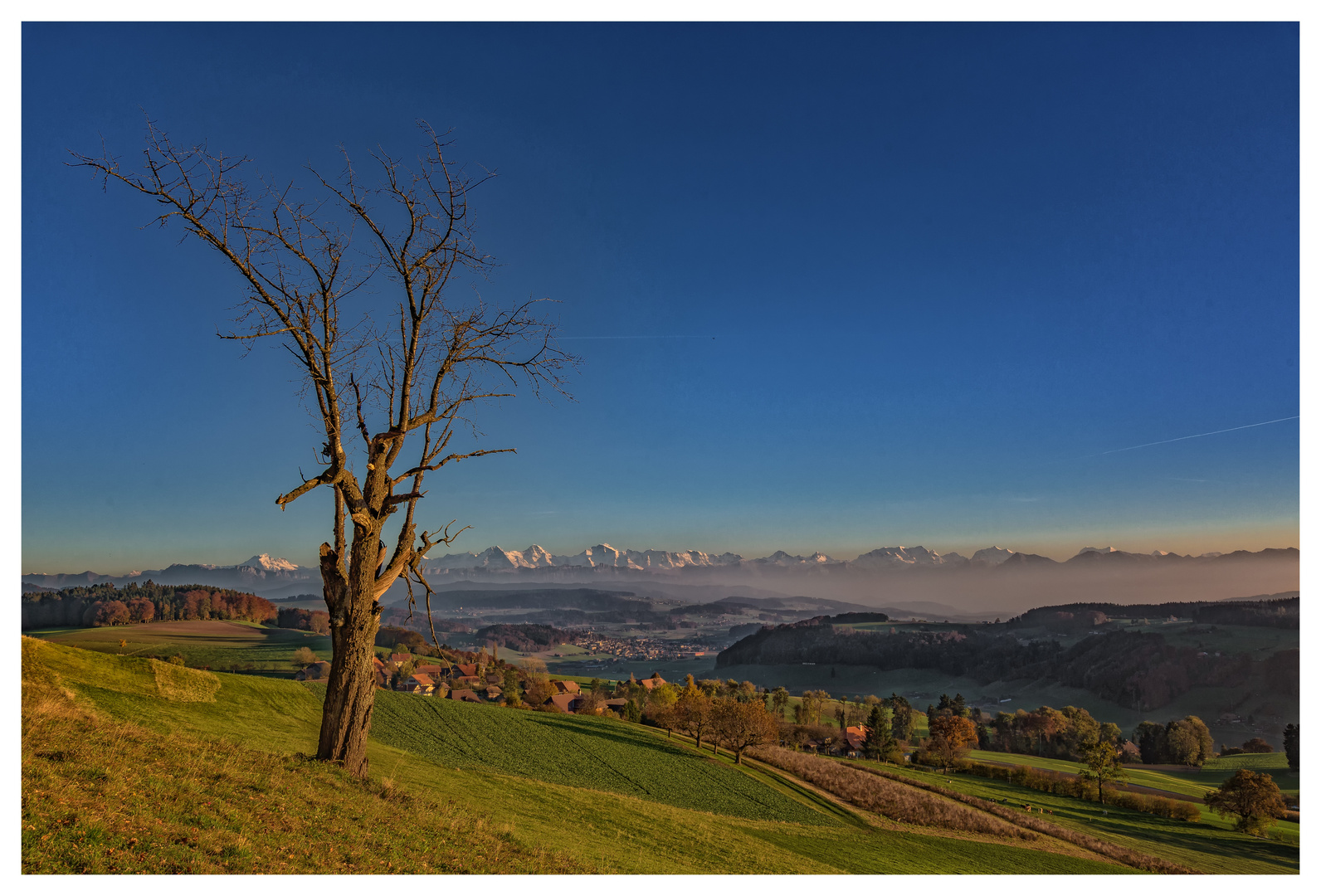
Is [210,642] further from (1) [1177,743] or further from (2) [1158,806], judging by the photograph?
(1) [1177,743]

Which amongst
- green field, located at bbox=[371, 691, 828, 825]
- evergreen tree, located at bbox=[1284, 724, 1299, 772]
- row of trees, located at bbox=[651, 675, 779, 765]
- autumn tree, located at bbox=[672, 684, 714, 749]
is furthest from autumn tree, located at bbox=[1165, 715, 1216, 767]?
green field, located at bbox=[371, 691, 828, 825]

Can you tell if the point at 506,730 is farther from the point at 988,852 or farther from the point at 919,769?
the point at 919,769

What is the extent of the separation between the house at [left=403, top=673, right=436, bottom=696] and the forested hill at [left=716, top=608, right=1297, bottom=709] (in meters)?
149

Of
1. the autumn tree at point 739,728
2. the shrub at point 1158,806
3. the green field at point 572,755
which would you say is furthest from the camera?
the shrub at point 1158,806

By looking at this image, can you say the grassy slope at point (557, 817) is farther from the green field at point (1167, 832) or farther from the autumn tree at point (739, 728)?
the green field at point (1167, 832)

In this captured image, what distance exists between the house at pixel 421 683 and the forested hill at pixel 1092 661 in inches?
5856

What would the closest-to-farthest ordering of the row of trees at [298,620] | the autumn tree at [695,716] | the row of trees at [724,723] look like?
the row of trees at [724,723] < the autumn tree at [695,716] < the row of trees at [298,620]

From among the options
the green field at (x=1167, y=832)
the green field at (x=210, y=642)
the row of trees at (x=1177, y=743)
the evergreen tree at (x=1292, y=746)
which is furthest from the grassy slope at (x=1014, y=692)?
the green field at (x=210, y=642)

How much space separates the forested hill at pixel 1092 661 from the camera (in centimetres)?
14112

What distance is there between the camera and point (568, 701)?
271 feet

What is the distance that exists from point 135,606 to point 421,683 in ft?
224

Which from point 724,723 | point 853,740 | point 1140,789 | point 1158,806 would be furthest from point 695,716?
point 1140,789

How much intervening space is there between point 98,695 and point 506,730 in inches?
885

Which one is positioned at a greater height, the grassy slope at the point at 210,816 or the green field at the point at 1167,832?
the grassy slope at the point at 210,816
